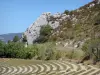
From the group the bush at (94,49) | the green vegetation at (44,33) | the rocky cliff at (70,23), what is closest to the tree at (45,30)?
the green vegetation at (44,33)

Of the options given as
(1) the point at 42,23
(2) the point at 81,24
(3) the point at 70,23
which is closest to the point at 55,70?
(2) the point at 81,24

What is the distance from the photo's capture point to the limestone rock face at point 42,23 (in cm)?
7562

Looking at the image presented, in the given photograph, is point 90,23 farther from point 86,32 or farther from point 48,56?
point 48,56

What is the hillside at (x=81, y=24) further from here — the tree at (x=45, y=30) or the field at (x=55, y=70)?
the field at (x=55, y=70)

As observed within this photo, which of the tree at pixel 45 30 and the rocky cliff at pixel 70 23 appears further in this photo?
the tree at pixel 45 30

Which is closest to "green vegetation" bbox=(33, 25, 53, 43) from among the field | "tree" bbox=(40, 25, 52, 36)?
"tree" bbox=(40, 25, 52, 36)

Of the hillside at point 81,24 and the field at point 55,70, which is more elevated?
the hillside at point 81,24

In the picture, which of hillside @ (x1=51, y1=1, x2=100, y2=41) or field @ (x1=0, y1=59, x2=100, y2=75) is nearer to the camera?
field @ (x1=0, y1=59, x2=100, y2=75)

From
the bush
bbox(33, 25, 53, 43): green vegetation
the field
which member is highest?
bbox(33, 25, 53, 43): green vegetation

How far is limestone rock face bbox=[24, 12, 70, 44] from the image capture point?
248 ft

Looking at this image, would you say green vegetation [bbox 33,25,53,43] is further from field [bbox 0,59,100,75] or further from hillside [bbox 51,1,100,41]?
field [bbox 0,59,100,75]

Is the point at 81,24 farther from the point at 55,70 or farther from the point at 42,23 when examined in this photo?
the point at 55,70

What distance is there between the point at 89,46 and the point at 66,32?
2918 cm

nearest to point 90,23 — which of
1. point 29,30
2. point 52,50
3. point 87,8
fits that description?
point 87,8
